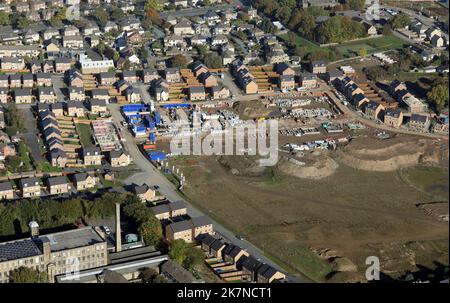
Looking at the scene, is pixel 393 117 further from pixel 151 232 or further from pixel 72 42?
pixel 72 42

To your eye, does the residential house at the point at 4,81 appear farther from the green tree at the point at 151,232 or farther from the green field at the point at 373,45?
the green field at the point at 373,45

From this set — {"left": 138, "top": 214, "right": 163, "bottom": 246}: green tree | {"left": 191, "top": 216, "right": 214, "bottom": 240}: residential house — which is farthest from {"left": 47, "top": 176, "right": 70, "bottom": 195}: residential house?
{"left": 191, "top": 216, "right": 214, "bottom": 240}: residential house

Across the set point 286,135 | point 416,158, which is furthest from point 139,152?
point 416,158

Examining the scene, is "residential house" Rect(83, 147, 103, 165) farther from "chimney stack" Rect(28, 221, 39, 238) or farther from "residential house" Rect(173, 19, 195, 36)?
"residential house" Rect(173, 19, 195, 36)

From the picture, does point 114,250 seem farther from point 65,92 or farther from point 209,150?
point 65,92

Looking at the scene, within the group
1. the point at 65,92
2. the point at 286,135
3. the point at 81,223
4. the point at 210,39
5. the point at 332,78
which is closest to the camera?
the point at 81,223

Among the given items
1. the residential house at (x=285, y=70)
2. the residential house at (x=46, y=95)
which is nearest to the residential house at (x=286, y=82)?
the residential house at (x=285, y=70)
